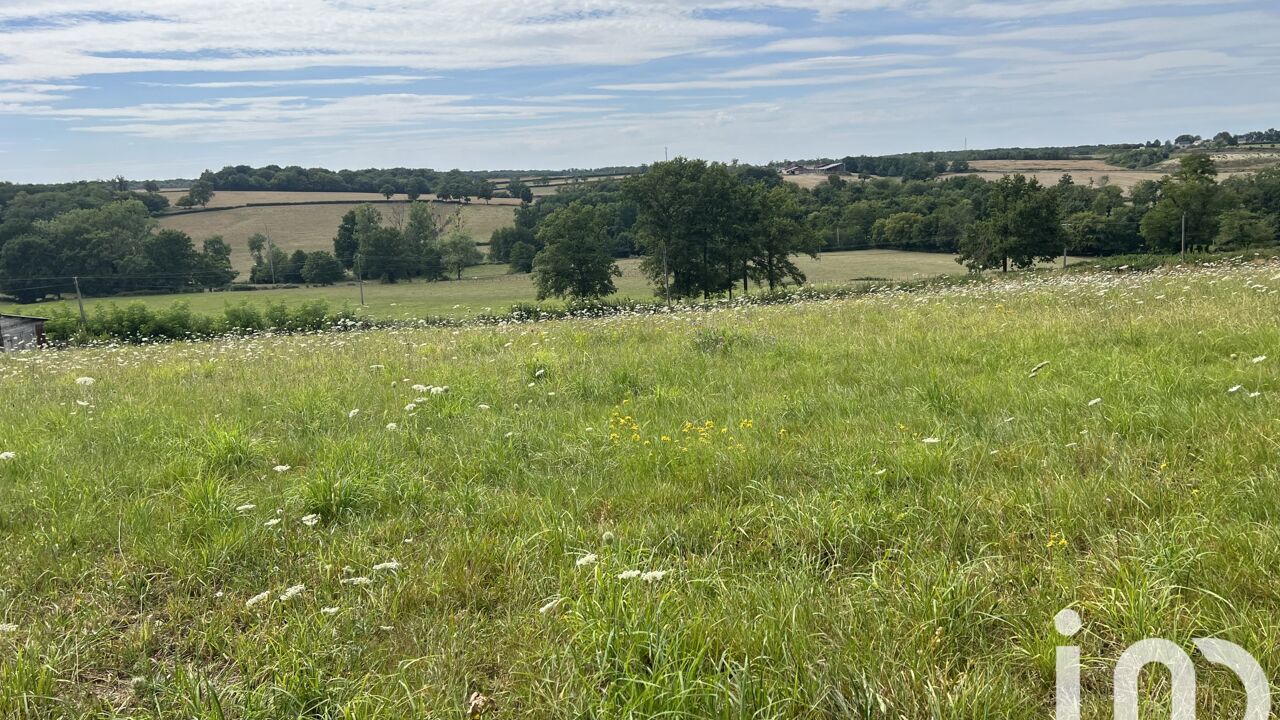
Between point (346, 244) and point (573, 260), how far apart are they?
44.5 meters

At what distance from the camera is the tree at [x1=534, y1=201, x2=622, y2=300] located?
62.2m

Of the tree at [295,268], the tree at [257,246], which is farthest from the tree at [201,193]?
the tree at [295,268]

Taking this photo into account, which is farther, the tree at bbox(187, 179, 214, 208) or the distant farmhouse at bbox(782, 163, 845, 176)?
the distant farmhouse at bbox(782, 163, 845, 176)

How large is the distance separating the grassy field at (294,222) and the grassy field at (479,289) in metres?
15.1

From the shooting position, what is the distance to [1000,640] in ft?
9.31

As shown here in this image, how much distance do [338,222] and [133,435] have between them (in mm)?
108428

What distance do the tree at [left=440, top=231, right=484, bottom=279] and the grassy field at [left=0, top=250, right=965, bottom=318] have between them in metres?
1.70

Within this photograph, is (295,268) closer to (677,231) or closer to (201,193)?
(201,193)

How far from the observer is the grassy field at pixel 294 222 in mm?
94312

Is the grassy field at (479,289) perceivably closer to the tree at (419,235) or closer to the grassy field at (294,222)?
the tree at (419,235)

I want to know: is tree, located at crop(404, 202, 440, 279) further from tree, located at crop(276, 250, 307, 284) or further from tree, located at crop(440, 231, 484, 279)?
tree, located at crop(276, 250, 307, 284)

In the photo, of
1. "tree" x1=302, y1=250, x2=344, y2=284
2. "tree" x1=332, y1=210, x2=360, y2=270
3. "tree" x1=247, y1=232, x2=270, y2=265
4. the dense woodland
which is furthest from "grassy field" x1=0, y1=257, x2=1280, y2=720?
"tree" x1=247, y1=232, x2=270, y2=265

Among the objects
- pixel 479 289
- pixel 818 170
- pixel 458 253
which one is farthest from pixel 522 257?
pixel 818 170

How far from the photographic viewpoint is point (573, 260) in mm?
62375
